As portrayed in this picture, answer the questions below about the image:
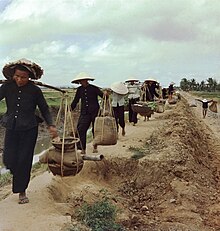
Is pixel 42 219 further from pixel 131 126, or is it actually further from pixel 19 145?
pixel 131 126

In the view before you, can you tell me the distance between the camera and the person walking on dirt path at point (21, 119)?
224 inches

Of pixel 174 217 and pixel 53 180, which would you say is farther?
pixel 53 180

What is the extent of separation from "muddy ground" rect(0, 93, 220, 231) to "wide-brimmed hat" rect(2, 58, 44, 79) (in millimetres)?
1700

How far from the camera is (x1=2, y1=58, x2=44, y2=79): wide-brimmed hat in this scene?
18.1ft

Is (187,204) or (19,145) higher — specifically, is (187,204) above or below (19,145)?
below

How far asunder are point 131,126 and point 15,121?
9685 mm

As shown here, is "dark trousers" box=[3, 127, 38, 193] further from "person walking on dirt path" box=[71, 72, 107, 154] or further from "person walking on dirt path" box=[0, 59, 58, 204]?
"person walking on dirt path" box=[71, 72, 107, 154]

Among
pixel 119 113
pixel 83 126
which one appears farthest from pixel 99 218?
pixel 119 113

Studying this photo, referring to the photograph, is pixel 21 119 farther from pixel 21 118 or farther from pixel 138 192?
pixel 138 192

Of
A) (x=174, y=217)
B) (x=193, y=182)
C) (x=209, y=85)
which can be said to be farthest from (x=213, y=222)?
(x=209, y=85)

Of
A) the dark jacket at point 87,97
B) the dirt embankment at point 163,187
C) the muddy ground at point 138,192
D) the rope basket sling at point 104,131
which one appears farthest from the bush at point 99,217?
the dark jacket at point 87,97

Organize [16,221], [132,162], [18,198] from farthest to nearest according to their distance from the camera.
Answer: [132,162]
[18,198]
[16,221]

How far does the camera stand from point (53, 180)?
7016 mm

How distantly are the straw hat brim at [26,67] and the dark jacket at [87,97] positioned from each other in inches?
100
